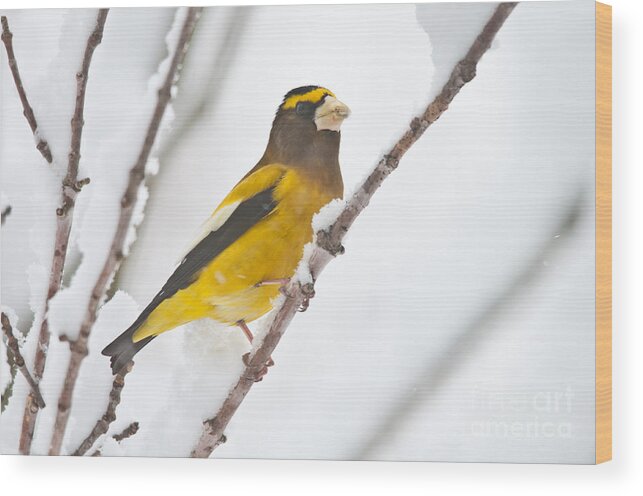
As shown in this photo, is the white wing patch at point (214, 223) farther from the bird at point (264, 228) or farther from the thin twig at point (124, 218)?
the thin twig at point (124, 218)

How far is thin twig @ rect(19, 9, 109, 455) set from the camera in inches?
62.1

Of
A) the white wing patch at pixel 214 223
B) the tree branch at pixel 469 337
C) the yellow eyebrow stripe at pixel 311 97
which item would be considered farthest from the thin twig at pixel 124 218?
the tree branch at pixel 469 337

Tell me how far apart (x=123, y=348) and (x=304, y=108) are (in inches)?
22.7

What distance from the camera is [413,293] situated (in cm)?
151

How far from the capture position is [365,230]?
59.5 inches

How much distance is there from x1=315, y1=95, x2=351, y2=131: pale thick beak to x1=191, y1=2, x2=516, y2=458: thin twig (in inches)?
4.3

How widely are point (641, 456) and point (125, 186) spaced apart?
3.57 feet

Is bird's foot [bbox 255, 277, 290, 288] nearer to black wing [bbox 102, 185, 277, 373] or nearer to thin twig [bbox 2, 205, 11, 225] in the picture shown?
black wing [bbox 102, 185, 277, 373]

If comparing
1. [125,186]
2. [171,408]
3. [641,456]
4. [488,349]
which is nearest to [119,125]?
[125,186]

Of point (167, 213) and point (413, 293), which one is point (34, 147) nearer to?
point (167, 213)

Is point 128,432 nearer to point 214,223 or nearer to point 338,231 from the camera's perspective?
point 214,223

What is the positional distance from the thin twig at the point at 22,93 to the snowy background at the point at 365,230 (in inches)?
0.6

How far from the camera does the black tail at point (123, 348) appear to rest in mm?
1565

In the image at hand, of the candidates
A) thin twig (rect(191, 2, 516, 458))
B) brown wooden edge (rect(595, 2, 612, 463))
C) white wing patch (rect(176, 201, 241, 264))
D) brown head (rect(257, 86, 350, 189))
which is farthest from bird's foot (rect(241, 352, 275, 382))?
brown wooden edge (rect(595, 2, 612, 463))
